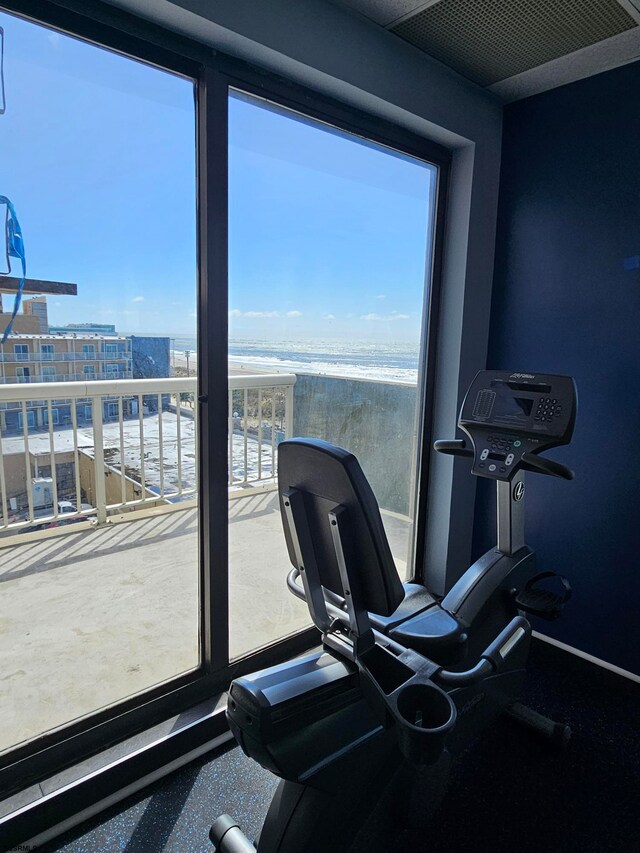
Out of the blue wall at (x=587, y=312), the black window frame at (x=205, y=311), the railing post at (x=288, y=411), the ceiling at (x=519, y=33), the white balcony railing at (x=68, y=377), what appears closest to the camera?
the black window frame at (x=205, y=311)

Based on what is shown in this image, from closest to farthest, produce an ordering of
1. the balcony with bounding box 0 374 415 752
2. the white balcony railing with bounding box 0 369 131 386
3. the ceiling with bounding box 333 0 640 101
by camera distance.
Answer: the white balcony railing with bounding box 0 369 131 386, the ceiling with bounding box 333 0 640 101, the balcony with bounding box 0 374 415 752

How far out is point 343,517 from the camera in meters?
1.27

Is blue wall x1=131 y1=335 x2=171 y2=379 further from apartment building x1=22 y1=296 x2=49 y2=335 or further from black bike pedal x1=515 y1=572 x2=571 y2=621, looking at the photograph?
black bike pedal x1=515 y1=572 x2=571 y2=621

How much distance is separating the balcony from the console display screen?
82 centimetres

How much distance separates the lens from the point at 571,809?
1662mm

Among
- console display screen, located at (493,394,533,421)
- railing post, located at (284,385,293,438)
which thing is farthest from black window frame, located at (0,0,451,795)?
console display screen, located at (493,394,533,421)

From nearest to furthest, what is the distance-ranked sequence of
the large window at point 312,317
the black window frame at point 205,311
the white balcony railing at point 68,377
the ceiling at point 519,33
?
the black window frame at point 205,311 < the white balcony railing at point 68,377 < the ceiling at point 519,33 < the large window at point 312,317

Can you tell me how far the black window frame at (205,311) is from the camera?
5.06ft

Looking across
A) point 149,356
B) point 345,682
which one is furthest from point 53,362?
point 345,682

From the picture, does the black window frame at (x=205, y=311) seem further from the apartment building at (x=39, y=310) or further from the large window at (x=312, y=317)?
the apartment building at (x=39, y=310)

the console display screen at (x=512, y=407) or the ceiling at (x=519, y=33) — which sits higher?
the ceiling at (x=519, y=33)

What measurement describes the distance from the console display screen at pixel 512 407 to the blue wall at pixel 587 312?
0.64m

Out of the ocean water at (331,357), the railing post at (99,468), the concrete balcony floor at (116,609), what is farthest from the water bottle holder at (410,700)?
the railing post at (99,468)

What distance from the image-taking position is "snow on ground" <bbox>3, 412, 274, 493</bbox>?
2111 mm
